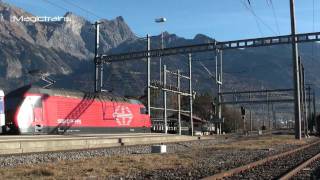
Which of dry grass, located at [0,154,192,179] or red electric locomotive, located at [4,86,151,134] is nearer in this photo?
dry grass, located at [0,154,192,179]

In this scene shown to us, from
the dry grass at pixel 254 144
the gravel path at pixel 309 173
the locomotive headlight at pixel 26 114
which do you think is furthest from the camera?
the locomotive headlight at pixel 26 114

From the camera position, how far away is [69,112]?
1697 inches

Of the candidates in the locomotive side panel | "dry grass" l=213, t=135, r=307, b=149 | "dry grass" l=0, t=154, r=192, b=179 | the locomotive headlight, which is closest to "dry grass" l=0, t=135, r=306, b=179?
"dry grass" l=0, t=154, r=192, b=179

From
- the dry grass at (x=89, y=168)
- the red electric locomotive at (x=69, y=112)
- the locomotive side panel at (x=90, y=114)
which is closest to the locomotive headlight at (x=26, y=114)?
the red electric locomotive at (x=69, y=112)

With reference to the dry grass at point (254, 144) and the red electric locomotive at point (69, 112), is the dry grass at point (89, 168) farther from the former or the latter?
A: the red electric locomotive at point (69, 112)

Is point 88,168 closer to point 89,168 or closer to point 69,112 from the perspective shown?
point 89,168

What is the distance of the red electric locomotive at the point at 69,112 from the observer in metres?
37.3

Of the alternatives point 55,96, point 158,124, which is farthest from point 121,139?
point 158,124

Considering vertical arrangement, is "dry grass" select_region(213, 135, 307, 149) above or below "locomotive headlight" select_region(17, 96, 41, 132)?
below

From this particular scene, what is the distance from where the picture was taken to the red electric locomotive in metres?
37.3

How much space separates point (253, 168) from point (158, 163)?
13.5 feet

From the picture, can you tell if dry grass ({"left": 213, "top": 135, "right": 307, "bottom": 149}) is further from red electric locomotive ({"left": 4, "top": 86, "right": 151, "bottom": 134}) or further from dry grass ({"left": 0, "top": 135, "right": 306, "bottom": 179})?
dry grass ({"left": 0, "top": 135, "right": 306, "bottom": 179})

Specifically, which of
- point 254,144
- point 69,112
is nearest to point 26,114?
point 69,112

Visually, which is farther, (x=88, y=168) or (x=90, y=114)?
A: (x=90, y=114)
